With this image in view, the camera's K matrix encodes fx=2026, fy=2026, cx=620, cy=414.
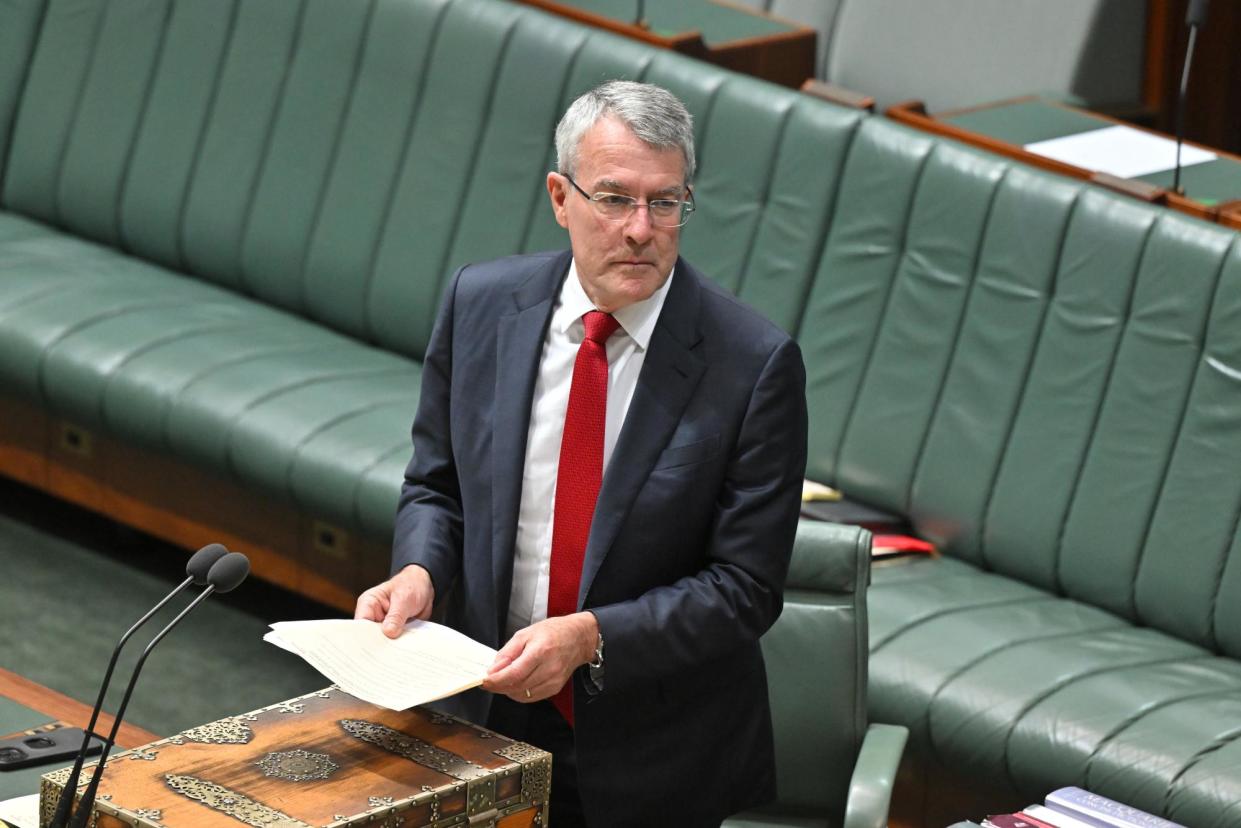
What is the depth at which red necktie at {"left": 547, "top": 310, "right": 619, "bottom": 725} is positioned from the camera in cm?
246

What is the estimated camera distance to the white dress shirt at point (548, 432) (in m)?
2.48

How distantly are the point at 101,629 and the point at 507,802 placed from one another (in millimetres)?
2527

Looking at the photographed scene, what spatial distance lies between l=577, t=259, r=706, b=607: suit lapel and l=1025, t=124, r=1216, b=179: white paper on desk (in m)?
2.13

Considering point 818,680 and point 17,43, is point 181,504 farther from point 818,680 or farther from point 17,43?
point 818,680

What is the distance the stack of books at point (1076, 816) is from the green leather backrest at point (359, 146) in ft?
6.61

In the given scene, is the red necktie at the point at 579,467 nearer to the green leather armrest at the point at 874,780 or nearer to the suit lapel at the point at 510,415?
the suit lapel at the point at 510,415

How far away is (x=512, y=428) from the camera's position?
248 centimetres

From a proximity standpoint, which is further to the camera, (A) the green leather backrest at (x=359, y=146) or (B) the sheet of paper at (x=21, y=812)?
(A) the green leather backrest at (x=359, y=146)

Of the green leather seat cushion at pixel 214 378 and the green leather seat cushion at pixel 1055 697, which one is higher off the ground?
the green leather seat cushion at pixel 1055 697

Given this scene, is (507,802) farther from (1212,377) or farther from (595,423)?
(1212,377)

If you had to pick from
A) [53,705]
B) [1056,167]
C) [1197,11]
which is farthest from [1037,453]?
[53,705]


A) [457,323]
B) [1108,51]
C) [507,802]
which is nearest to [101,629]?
[457,323]

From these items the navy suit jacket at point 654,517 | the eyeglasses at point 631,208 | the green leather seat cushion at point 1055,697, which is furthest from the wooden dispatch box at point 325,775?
the green leather seat cushion at point 1055,697

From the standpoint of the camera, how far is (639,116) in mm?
2322
